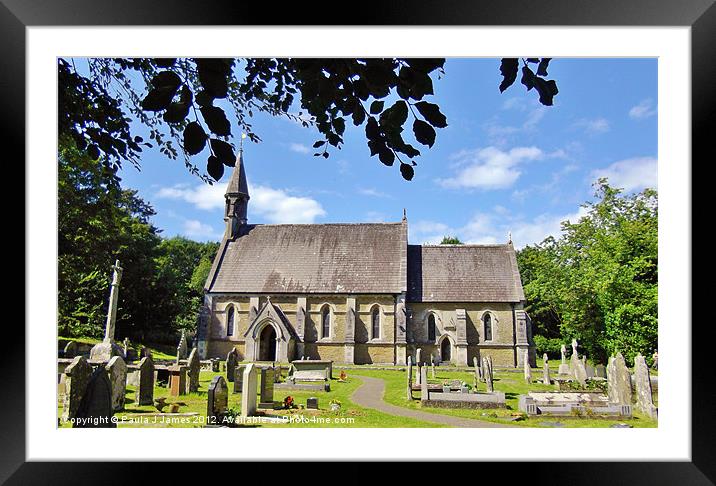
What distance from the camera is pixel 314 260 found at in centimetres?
2550

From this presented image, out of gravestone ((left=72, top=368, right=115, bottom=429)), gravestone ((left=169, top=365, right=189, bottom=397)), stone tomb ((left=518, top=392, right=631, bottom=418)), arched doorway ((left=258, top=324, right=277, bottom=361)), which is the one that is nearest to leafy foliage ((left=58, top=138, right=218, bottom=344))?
gravestone ((left=72, top=368, right=115, bottom=429))

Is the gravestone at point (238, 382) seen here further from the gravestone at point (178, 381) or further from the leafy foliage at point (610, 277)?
the leafy foliage at point (610, 277)

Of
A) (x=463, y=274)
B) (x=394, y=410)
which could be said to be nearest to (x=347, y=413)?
(x=394, y=410)

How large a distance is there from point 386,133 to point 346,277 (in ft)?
73.6

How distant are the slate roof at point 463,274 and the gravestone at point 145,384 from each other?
16222 mm

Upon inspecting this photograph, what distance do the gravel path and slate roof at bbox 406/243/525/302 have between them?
10.5 metres

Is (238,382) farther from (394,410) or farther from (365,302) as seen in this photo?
(365,302)

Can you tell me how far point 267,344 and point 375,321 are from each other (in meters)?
5.67

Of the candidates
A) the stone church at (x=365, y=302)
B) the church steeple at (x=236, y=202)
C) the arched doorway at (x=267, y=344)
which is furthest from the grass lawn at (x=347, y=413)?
the church steeple at (x=236, y=202)

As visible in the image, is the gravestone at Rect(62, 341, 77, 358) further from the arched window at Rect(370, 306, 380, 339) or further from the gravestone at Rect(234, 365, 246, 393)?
the arched window at Rect(370, 306, 380, 339)

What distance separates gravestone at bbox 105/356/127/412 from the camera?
859cm
